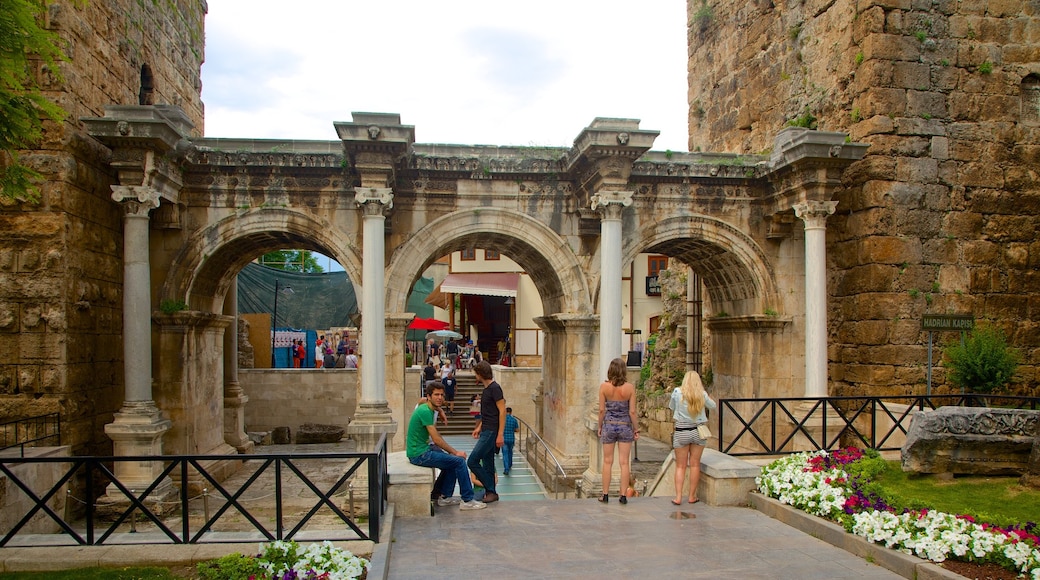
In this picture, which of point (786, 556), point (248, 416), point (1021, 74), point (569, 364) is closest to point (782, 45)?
point (1021, 74)

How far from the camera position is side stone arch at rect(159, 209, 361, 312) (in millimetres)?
11461

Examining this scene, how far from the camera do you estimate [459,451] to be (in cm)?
759

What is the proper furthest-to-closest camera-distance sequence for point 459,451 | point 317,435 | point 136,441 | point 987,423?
point 317,435 → point 136,441 → point 459,451 → point 987,423

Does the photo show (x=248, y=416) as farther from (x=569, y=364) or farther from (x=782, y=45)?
(x=782, y=45)

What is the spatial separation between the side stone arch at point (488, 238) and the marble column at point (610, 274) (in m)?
0.91

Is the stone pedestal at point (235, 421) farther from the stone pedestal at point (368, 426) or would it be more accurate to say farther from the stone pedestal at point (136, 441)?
the stone pedestal at point (368, 426)

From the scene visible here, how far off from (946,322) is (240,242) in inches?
442

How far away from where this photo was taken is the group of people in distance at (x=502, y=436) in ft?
24.1

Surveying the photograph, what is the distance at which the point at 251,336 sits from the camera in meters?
20.3

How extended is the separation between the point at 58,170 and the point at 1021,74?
1445cm

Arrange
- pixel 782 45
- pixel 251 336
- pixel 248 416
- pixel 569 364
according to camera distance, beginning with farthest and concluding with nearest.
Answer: pixel 251 336 → pixel 248 416 → pixel 782 45 → pixel 569 364

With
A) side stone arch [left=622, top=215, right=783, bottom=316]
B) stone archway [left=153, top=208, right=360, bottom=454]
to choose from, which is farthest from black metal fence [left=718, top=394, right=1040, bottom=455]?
stone archway [left=153, top=208, right=360, bottom=454]

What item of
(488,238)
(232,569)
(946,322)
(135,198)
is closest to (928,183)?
(946,322)

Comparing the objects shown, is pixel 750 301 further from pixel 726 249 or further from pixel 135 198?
Answer: pixel 135 198
